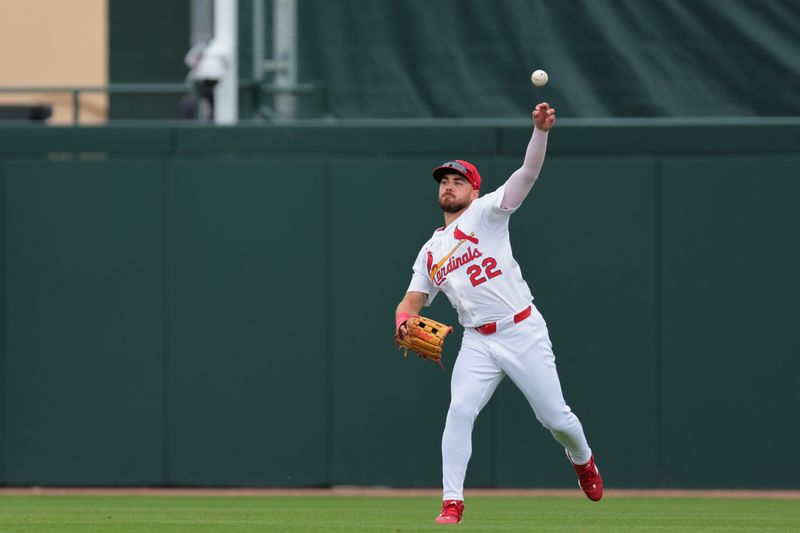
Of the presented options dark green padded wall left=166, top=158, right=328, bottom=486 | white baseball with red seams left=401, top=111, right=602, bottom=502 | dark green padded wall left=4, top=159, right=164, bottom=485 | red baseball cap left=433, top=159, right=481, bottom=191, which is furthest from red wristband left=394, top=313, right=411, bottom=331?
dark green padded wall left=4, top=159, right=164, bottom=485

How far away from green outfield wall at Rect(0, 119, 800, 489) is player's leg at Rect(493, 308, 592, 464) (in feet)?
8.41

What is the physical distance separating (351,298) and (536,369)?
2.96 m

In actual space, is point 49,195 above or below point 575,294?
above

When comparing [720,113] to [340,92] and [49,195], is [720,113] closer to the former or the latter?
[340,92]

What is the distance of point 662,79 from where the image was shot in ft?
37.1

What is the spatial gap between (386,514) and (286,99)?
4628 mm

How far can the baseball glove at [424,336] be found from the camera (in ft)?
25.0

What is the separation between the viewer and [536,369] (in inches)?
298

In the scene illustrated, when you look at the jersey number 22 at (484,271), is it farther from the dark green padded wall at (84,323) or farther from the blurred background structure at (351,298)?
the dark green padded wall at (84,323)

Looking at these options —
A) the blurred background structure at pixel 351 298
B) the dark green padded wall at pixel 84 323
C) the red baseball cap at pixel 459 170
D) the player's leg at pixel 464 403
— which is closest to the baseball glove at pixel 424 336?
the player's leg at pixel 464 403

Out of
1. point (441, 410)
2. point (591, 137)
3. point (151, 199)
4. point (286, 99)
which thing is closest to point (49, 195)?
point (151, 199)

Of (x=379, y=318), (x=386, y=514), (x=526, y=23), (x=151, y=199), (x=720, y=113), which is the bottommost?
(x=386, y=514)

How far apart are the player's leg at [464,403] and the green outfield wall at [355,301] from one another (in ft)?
8.49

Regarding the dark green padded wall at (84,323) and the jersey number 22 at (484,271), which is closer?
the jersey number 22 at (484,271)
